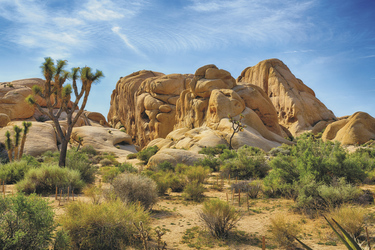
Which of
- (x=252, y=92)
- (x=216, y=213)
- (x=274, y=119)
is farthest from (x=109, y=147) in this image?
(x=216, y=213)

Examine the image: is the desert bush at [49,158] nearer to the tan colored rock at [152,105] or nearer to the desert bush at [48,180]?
the desert bush at [48,180]

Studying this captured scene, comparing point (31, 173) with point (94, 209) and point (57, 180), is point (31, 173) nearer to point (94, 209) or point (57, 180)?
point (57, 180)

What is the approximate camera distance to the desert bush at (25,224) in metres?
4.56

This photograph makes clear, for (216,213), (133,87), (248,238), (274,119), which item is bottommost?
(248,238)

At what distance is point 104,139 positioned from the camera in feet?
132

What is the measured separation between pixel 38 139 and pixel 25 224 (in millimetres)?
30238

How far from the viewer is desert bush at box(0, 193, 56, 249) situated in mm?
4562

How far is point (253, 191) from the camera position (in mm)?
11805

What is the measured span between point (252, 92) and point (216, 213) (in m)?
36.5

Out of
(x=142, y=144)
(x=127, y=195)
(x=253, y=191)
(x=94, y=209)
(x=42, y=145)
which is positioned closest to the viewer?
(x=94, y=209)

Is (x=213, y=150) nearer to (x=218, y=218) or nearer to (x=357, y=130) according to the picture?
(x=357, y=130)

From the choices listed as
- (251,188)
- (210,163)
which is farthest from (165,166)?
(251,188)

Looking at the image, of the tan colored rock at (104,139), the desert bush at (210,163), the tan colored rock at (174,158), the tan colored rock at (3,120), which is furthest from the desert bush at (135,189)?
the tan colored rock at (3,120)

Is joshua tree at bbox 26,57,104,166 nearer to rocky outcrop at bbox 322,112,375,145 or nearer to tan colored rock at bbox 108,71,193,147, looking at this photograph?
rocky outcrop at bbox 322,112,375,145
